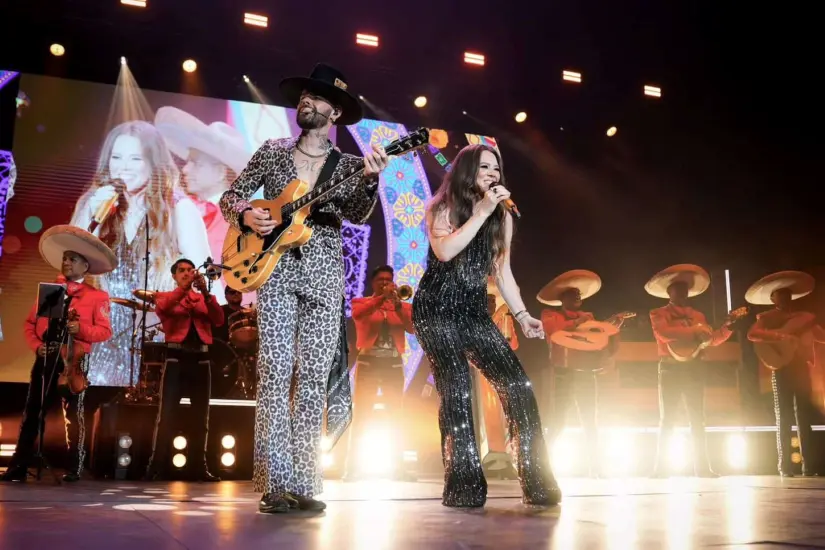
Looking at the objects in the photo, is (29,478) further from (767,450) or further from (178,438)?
(767,450)

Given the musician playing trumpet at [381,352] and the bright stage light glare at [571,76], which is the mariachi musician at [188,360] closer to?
the musician playing trumpet at [381,352]

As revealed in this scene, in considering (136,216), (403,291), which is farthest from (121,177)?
(403,291)

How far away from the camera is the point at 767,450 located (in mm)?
8469

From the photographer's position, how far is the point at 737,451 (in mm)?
8367

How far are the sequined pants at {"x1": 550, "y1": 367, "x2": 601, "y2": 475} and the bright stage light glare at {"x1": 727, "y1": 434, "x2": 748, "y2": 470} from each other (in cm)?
184

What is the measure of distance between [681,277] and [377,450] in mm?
3529

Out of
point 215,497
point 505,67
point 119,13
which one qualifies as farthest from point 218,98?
point 215,497

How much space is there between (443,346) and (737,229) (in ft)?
26.4

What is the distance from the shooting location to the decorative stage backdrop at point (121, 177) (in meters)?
8.15

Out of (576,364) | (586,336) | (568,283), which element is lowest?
(576,364)

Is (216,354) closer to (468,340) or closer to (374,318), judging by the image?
(374,318)

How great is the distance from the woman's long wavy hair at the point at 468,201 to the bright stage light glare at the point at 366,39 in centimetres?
538

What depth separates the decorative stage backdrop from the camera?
815 cm

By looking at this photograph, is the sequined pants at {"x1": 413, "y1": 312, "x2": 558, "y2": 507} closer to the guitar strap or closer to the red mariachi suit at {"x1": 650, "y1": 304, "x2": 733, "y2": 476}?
the guitar strap
